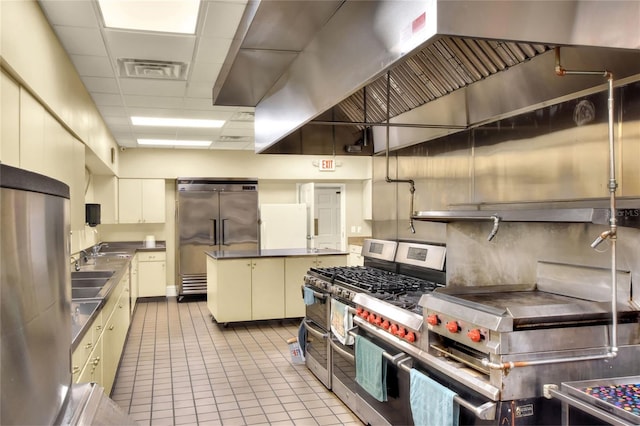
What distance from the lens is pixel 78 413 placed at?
1184 millimetres

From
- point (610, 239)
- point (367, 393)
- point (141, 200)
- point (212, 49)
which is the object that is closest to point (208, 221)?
point (141, 200)

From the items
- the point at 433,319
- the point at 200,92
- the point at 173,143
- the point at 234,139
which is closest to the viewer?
the point at 433,319

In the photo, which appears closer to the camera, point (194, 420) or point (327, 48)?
point (327, 48)

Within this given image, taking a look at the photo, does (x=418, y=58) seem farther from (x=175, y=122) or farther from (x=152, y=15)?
(x=175, y=122)

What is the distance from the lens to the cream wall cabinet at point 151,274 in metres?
7.97

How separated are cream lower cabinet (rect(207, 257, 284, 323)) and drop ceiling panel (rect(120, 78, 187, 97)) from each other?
7.00 feet

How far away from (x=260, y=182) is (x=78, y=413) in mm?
7804

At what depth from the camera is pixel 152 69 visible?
3941 mm

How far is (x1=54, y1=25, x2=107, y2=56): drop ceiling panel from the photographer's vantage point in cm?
315

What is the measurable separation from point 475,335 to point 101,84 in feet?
13.0

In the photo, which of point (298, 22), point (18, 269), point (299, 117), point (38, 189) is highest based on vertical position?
point (298, 22)

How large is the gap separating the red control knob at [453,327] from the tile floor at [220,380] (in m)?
1.44

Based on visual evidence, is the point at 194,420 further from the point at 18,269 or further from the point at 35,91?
the point at 18,269

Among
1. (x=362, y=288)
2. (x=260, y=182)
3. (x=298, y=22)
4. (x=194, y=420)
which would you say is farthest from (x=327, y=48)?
(x=260, y=182)
